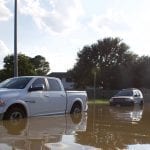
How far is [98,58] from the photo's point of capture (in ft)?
268

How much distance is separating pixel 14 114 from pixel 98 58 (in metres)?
67.1

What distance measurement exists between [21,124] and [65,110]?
4.10 m

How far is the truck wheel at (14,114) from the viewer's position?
14780 millimetres

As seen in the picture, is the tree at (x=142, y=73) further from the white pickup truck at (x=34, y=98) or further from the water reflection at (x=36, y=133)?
the water reflection at (x=36, y=133)

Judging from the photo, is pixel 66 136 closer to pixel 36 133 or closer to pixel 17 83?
pixel 36 133

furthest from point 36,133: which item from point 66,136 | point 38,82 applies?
point 38,82

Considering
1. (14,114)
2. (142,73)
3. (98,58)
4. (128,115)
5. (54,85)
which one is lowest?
(128,115)

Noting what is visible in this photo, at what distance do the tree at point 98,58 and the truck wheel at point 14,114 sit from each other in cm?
6343

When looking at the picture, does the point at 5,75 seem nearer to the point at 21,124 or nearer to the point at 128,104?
the point at 128,104

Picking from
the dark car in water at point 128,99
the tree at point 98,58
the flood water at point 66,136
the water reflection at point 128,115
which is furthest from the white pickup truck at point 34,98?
the tree at point 98,58

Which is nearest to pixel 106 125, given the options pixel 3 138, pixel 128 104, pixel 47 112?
pixel 47 112

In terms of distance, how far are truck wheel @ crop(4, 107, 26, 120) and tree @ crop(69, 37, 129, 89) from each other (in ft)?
208

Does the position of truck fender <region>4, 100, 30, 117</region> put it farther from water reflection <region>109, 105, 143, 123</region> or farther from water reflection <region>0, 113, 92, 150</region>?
water reflection <region>109, 105, 143, 123</region>

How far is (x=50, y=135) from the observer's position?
1145 centimetres
